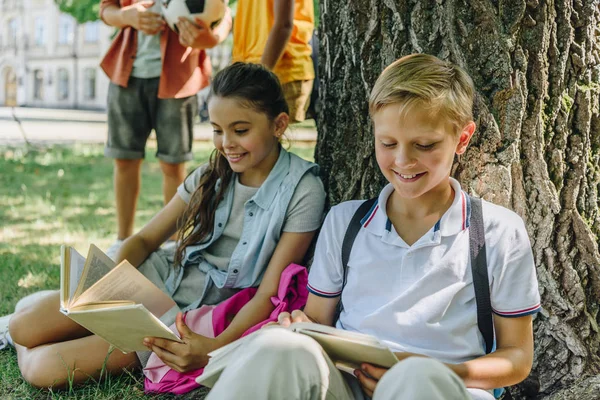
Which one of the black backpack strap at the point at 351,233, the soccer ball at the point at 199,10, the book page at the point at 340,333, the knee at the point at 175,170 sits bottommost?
the knee at the point at 175,170

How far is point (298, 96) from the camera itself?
3.51 metres

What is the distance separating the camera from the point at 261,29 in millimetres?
3637

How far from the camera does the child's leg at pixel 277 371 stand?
5.39 ft

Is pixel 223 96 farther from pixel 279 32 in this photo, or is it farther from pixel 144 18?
pixel 144 18

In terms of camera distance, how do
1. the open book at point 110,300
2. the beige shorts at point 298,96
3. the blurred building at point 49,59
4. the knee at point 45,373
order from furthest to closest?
the blurred building at point 49,59
the beige shorts at point 298,96
the knee at point 45,373
the open book at point 110,300

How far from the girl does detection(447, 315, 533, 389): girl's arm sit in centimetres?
87

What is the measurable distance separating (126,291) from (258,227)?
550 millimetres

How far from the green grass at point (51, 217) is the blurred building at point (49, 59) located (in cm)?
3151

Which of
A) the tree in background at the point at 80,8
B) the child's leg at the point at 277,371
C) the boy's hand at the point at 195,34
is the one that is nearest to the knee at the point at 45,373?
the child's leg at the point at 277,371

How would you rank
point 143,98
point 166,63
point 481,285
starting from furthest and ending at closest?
point 143,98
point 166,63
point 481,285

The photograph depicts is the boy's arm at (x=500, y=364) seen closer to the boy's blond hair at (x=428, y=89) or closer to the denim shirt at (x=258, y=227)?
the boy's blond hair at (x=428, y=89)

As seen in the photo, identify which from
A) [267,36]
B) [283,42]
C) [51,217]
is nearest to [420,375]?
[283,42]

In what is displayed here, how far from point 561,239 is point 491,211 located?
0.48 metres

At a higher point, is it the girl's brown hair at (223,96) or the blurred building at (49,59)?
the girl's brown hair at (223,96)
